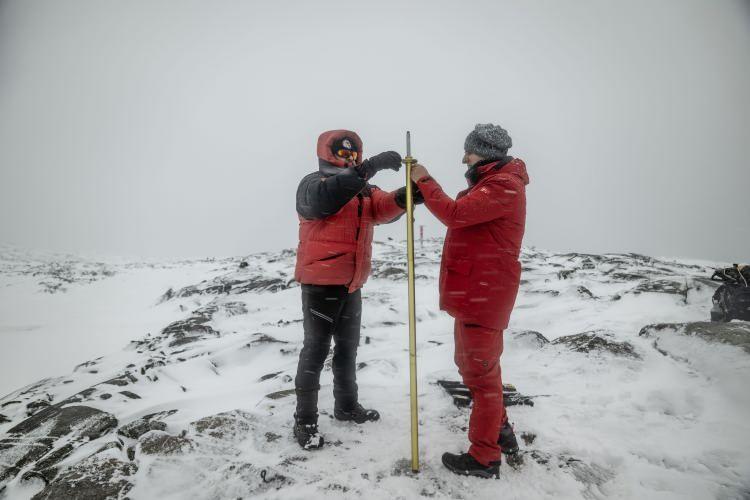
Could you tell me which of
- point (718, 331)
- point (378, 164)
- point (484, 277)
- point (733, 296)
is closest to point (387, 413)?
point (484, 277)

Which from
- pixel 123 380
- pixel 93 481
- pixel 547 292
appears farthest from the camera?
pixel 547 292

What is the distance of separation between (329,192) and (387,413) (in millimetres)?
2091

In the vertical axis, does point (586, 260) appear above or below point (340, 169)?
below

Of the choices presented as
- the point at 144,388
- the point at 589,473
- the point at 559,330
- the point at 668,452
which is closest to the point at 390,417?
the point at 589,473

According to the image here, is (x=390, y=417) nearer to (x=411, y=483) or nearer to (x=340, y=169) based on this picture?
(x=411, y=483)

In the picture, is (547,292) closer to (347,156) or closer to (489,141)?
(489,141)

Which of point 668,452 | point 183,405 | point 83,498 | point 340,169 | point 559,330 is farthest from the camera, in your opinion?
point 559,330

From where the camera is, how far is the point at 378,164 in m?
2.84

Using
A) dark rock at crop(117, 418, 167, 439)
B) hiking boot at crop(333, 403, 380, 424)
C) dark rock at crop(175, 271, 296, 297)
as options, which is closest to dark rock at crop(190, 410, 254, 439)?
dark rock at crop(117, 418, 167, 439)

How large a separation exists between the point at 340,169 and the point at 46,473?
3.04 metres

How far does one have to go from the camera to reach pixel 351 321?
319 centimetres

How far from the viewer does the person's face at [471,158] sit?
274 centimetres

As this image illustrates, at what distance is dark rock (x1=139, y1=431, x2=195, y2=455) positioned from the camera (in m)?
2.61

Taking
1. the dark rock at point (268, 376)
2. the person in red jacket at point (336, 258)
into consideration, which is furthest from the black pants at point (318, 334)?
the dark rock at point (268, 376)
